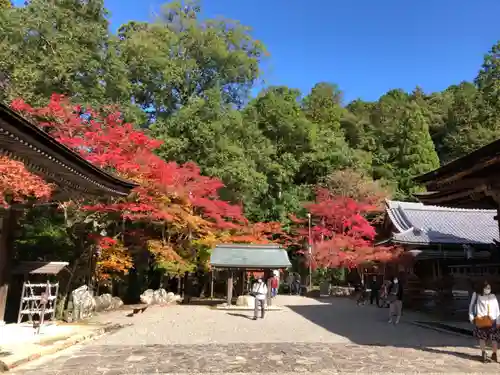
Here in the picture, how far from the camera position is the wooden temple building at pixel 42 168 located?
5.98m

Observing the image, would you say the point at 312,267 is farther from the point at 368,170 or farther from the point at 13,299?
the point at 13,299

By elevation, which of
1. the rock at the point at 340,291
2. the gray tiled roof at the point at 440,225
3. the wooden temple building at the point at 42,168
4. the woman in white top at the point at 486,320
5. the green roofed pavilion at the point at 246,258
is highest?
the gray tiled roof at the point at 440,225

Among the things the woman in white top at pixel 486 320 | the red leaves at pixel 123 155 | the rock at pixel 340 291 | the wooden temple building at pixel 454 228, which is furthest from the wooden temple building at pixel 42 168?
the rock at pixel 340 291

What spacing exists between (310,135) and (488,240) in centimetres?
1984

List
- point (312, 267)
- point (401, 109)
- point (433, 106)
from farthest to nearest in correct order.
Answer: point (433, 106) < point (401, 109) < point (312, 267)

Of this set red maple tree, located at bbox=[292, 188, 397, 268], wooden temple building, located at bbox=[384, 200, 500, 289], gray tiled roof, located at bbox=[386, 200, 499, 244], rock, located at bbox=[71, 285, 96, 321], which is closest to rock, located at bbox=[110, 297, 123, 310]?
rock, located at bbox=[71, 285, 96, 321]

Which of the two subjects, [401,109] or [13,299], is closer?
[13,299]

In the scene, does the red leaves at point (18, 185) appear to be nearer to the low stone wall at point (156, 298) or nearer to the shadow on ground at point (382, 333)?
the shadow on ground at point (382, 333)

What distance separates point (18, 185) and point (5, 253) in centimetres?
240

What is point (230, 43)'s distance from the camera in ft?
111

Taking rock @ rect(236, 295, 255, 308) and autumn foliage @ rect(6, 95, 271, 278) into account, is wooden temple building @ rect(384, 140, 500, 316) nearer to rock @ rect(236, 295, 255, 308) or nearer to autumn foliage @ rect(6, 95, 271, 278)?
rock @ rect(236, 295, 255, 308)

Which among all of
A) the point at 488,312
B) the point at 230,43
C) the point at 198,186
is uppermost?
the point at 230,43

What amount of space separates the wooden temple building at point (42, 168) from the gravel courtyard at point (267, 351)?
11.8 feet

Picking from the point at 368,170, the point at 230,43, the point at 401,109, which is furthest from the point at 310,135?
the point at 401,109
